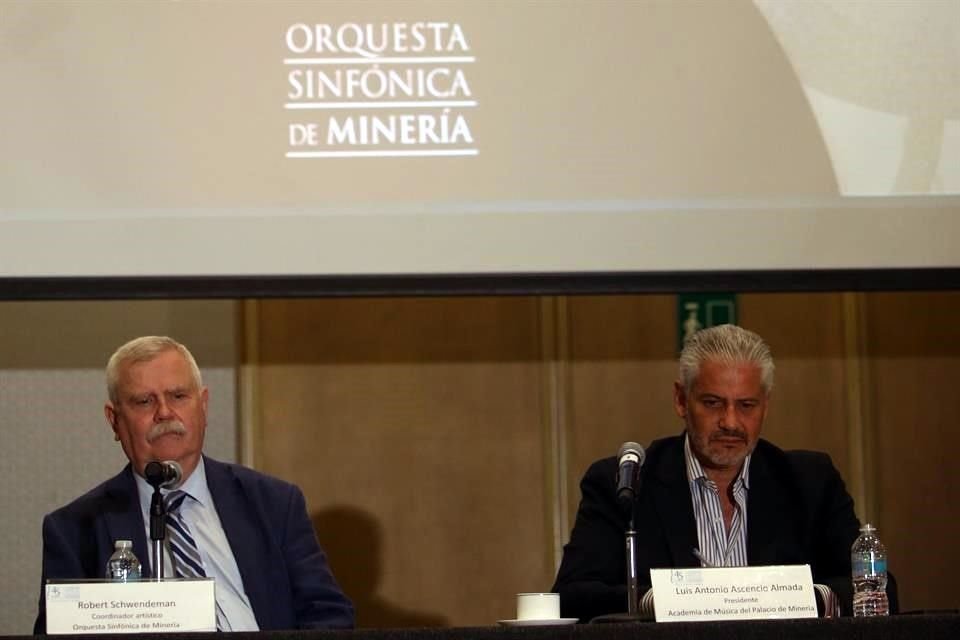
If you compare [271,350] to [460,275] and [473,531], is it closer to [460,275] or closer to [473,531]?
[473,531]

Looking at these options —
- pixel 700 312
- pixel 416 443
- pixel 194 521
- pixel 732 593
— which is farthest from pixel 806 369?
pixel 732 593

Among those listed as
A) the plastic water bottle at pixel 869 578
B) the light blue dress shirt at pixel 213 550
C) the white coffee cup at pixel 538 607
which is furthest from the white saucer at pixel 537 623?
the light blue dress shirt at pixel 213 550

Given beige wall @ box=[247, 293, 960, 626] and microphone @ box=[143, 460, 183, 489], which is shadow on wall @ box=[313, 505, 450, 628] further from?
microphone @ box=[143, 460, 183, 489]

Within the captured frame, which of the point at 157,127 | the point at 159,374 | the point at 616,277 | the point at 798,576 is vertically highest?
the point at 157,127

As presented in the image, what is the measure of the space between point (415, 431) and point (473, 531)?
420mm

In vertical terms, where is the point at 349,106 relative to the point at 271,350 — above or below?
above

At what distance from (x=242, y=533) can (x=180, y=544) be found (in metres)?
0.13

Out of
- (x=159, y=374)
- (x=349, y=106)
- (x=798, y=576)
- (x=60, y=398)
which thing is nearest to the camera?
(x=798, y=576)

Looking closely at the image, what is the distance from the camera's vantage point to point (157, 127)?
12.1ft

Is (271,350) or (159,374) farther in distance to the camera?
(271,350)

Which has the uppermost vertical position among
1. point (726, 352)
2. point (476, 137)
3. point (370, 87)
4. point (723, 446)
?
point (370, 87)

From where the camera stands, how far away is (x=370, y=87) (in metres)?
3.67

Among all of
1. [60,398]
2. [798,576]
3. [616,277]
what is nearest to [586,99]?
[616,277]

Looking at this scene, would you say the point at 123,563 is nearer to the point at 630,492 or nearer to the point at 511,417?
the point at 630,492
